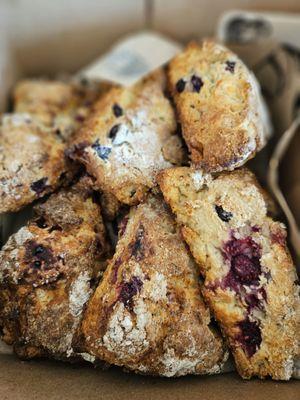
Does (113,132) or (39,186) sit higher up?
(113,132)

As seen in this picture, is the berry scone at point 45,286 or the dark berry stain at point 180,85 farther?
A: the dark berry stain at point 180,85

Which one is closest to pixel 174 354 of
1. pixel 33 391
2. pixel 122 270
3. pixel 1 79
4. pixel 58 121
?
pixel 122 270

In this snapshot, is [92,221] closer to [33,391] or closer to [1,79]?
[33,391]

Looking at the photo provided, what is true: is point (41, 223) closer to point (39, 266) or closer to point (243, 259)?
point (39, 266)

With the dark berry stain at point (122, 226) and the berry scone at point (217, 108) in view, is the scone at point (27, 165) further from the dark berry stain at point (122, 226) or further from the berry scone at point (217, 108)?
the berry scone at point (217, 108)

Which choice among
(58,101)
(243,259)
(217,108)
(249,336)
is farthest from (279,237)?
(58,101)

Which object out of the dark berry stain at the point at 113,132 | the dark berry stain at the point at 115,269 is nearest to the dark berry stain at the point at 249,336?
the dark berry stain at the point at 115,269

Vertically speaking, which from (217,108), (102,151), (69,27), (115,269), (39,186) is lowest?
(115,269)
